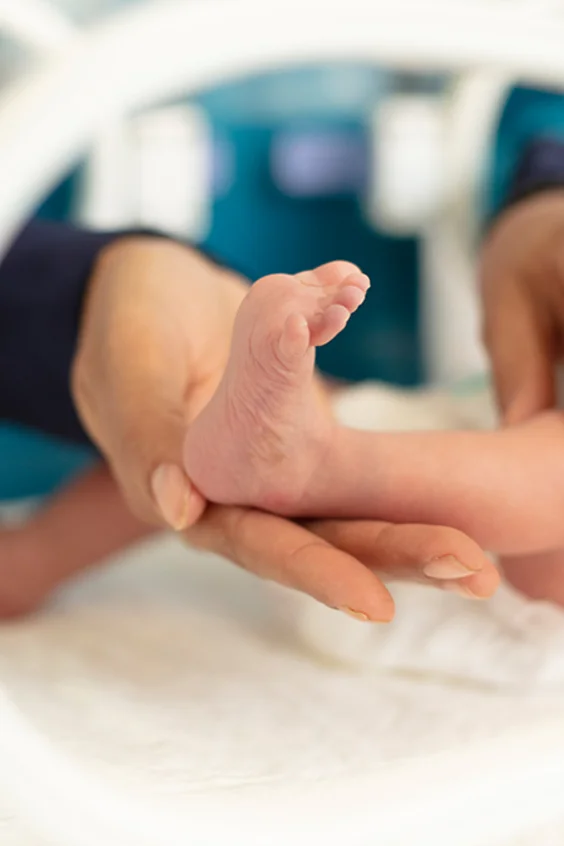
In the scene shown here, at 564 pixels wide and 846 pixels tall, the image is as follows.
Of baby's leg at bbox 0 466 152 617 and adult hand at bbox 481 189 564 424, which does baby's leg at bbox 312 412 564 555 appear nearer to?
adult hand at bbox 481 189 564 424

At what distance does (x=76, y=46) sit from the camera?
1.15 ft

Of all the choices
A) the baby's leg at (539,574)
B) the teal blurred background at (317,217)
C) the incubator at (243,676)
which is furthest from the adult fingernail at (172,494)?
the teal blurred background at (317,217)

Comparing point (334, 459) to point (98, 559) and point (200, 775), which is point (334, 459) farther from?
point (98, 559)

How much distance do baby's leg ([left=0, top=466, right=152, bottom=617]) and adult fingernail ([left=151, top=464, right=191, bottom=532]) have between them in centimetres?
35

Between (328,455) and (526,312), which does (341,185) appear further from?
(328,455)

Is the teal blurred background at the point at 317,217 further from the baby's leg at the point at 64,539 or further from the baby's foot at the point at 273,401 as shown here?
the baby's foot at the point at 273,401

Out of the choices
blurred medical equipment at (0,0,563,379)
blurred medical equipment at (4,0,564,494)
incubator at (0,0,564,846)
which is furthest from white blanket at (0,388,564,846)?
blurred medical equipment at (4,0,564,494)

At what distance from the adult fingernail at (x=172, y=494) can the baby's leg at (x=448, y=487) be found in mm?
56

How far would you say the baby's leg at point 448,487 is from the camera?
42cm

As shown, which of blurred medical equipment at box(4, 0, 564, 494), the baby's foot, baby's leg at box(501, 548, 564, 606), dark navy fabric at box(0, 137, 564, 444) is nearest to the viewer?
the baby's foot

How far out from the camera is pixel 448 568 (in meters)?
0.35

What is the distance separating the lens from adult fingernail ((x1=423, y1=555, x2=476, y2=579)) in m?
0.35

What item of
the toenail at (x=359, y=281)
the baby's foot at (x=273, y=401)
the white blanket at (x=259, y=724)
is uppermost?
the toenail at (x=359, y=281)

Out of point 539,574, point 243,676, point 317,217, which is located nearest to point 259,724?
point 243,676
